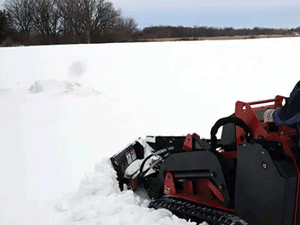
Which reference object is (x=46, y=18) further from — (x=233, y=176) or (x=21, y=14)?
(x=233, y=176)

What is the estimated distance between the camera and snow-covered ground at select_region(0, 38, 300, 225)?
12.6 ft

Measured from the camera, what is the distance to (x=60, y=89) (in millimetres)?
10602

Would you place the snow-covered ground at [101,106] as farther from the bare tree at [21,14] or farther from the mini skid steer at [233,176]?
the bare tree at [21,14]

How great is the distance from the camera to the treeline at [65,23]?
27.7 meters

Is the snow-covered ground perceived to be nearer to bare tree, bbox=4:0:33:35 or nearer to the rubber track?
the rubber track

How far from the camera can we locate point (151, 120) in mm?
7719

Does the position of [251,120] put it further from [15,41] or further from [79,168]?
[15,41]

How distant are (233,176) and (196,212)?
1.45 ft

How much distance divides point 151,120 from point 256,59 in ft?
28.2

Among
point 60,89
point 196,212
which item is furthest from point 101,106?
point 196,212

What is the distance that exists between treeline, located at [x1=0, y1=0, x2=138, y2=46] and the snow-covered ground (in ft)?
32.7

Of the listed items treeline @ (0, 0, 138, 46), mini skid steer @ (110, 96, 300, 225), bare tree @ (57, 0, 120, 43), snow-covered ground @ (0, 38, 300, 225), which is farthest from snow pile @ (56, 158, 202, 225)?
bare tree @ (57, 0, 120, 43)

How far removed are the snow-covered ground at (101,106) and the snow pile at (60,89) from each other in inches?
1.2

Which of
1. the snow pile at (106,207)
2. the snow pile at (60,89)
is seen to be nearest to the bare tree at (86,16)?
the snow pile at (60,89)
